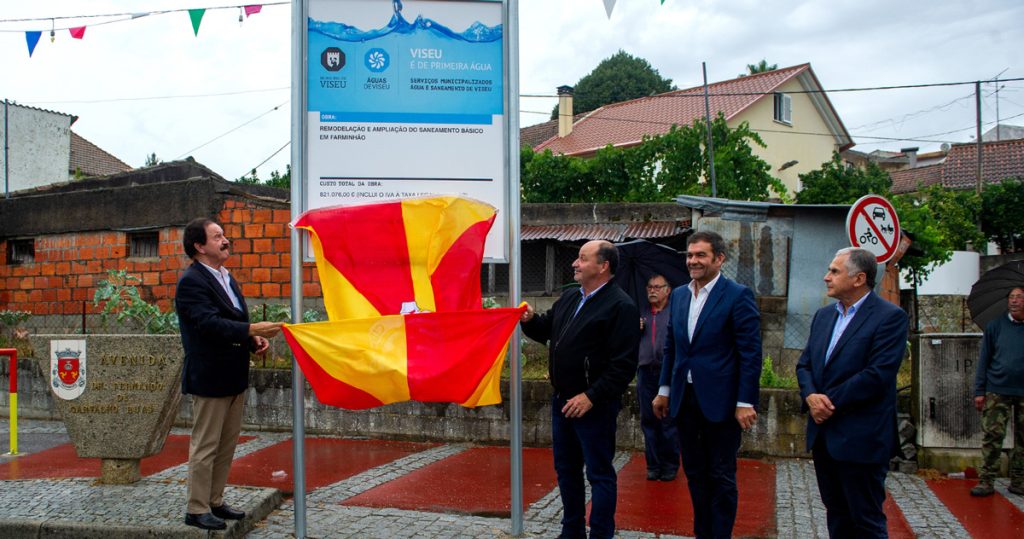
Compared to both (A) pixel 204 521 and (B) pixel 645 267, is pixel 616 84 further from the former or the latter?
(A) pixel 204 521

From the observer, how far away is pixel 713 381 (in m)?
4.70

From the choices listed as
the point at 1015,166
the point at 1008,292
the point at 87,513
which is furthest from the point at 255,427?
the point at 1015,166

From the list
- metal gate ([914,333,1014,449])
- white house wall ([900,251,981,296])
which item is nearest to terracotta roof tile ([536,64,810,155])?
white house wall ([900,251,981,296])

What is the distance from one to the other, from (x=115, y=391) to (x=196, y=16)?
5.34 meters

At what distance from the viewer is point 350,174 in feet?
18.1

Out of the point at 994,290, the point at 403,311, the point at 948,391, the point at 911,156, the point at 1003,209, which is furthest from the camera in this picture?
the point at 911,156

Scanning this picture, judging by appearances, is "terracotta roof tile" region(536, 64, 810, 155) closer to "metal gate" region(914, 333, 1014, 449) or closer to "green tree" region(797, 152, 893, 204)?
"green tree" region(797, 152, 893, 204)

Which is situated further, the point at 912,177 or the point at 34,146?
the point at 912,177

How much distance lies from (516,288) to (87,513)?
315cm

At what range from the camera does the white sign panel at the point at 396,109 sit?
550 centimetres

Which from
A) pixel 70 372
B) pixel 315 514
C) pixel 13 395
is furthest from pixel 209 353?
pixel 13 395

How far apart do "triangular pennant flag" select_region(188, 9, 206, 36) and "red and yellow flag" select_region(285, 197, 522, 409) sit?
18.6 feet

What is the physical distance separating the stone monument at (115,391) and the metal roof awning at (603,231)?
21.7 ft

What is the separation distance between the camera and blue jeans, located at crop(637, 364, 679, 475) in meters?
7.08
